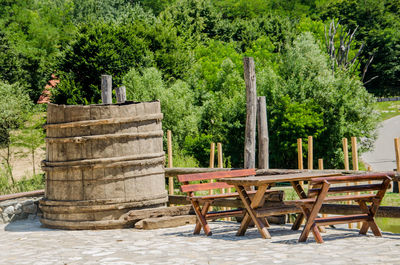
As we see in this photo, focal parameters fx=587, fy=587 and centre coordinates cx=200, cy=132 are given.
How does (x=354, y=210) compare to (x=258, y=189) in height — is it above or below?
below

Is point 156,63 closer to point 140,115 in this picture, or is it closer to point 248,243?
point 140,115

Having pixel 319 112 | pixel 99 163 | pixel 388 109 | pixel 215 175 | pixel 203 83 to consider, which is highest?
pixel 203 83

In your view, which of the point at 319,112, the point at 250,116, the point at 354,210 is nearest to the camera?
the point at 354,210

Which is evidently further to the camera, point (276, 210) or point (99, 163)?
point (99, 163)

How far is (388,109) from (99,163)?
44384 mm

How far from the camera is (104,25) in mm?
26547

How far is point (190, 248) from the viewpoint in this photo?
21.1 ft

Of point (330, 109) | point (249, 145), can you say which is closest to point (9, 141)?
point (330, 109)

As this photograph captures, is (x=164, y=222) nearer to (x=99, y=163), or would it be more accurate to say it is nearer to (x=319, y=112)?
(x=99, y=163)

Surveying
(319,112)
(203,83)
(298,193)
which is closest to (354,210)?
(298,193)

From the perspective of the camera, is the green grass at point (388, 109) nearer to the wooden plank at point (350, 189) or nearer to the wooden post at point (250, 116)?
the wooden post at point (250, 116)

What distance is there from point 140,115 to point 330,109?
1851 cm

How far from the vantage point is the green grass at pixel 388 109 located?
46.4 meters

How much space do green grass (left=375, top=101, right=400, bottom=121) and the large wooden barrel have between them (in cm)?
3930
